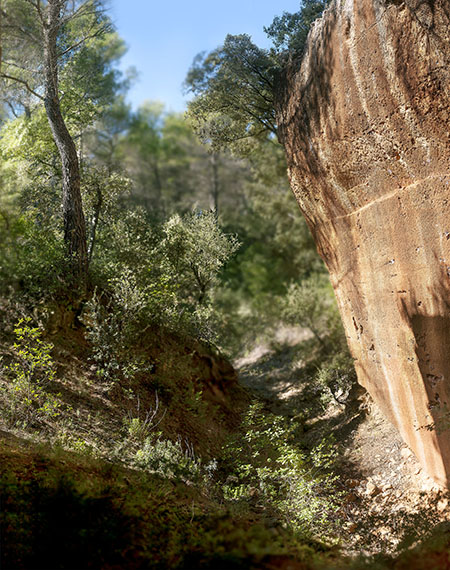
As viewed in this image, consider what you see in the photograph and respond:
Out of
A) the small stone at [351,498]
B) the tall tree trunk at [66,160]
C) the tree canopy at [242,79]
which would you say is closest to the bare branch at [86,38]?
the tall tree trunk at [66,160]

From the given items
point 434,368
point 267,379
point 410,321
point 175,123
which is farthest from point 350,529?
point 175,123

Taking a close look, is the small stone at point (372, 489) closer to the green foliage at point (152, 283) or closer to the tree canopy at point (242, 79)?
the green foliage at point (152, 283)

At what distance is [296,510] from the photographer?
6.09m

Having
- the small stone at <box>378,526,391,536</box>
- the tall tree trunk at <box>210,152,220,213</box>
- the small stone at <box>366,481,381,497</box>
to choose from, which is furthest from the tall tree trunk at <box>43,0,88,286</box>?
the tall tree trunk at <box>210,152,220,213</box>

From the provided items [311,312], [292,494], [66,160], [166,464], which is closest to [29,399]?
[166,464]

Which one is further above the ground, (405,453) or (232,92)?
(232,92)

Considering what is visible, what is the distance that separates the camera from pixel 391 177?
6.64m

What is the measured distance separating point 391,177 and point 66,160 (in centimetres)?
708

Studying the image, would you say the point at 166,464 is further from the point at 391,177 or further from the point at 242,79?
the point at 242,79

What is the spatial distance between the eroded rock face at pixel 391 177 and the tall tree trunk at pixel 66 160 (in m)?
5.05

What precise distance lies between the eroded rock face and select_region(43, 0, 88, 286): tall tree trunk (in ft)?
16.6

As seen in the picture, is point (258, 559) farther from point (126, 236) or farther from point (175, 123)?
point (175, 123)

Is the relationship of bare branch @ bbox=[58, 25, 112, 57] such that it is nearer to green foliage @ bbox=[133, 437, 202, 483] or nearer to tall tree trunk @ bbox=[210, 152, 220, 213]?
green foliage @ bbox=[133, 437, 202, 483]

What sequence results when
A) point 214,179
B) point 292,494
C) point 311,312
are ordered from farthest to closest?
point 214,179 < point 311,312 < point 292,494
